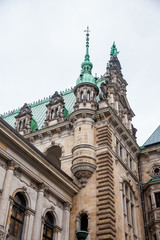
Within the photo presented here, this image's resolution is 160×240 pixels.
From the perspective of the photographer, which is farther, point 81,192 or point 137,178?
point 137,178

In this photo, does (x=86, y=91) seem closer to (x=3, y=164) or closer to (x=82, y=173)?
(x=82, y=173)

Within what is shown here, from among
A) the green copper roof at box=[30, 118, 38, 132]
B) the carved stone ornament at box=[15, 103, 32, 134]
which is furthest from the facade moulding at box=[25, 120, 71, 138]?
the green copper roof at box=[30, 118, 38, 132]

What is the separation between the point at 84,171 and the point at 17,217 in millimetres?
8732

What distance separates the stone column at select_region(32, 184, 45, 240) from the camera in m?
23.4

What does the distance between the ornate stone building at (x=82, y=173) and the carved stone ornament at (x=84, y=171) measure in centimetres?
9

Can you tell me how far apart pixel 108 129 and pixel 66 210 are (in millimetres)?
9285

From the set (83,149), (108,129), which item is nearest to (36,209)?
(83,149)

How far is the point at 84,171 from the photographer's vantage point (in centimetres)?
2995

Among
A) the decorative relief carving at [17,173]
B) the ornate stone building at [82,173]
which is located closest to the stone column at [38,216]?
the ornate stone building at [82,173]

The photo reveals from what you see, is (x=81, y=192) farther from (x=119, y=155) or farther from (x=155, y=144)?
(x=155, y=144)

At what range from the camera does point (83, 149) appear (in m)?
31.2

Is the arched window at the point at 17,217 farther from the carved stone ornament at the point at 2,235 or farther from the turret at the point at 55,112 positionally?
the turret at the point at 55,112

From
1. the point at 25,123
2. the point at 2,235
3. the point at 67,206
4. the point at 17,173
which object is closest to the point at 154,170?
the point at 67,206

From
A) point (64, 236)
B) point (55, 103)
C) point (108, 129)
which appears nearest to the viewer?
point (64, 236)
